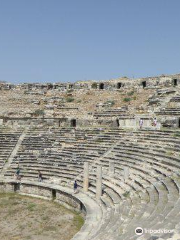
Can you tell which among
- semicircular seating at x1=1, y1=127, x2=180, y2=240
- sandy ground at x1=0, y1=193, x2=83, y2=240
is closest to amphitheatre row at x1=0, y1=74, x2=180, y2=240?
semicircular seating at x1=1, y1=127, x2=180, y2=240

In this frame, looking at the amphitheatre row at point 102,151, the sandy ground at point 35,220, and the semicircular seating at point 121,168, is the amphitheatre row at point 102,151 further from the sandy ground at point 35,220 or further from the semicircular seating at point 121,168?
the sandy ground at point 35,220

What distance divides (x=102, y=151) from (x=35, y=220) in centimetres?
702

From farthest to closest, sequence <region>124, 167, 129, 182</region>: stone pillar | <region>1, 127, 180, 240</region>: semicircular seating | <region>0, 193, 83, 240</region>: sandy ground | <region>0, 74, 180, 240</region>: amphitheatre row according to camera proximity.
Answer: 1. <region>124, 167, 129, 182</region>: stone pillar
2. <region>0, 193, 83, 240</region>: sandy ground
3. <region>0, 74, 180, 240</region>: amphitheatre row
4. <region>1, 127, 180, 240</region>: semicircular seating

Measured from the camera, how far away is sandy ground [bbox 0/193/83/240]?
13555mm

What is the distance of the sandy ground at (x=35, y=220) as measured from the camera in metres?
13.6

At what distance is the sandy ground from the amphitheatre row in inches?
28.4

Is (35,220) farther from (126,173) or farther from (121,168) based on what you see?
(121,168)

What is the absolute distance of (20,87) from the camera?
36406 mm

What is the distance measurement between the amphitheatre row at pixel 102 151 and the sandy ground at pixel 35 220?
721 mm

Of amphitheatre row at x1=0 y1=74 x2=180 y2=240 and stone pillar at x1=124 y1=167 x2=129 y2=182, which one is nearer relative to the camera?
amphitheatre row at x1=0 y1=74 x2=180 y2=240

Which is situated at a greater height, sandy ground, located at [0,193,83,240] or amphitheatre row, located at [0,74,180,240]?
amphitheatre row, located at [0,74,180,240]

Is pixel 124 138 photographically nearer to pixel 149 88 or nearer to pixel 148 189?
pixel 148 189

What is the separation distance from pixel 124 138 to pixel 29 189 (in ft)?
23.2

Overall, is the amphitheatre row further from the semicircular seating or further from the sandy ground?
the sandy ground
